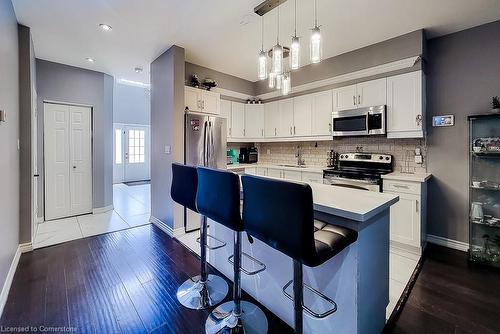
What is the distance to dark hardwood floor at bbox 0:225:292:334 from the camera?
1.73 metres

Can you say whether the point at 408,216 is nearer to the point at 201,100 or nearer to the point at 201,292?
the point at 201,292

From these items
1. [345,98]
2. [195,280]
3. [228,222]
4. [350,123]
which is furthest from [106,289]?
[345,98]

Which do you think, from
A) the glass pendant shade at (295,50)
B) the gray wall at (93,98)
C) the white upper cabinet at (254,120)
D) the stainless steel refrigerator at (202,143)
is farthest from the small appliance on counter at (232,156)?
the glass pendant shade at (295,50)

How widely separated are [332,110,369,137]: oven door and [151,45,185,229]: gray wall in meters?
2.39

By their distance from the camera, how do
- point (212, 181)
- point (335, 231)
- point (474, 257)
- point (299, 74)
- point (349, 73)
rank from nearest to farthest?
point (335, 231)
point (212, 181)
point (474, 257)
point (349, 73)
point (299, 74)

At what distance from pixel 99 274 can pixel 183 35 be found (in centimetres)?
301

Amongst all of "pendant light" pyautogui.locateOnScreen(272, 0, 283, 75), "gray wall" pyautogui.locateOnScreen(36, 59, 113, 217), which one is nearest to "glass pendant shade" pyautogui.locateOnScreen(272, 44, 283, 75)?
"pendant light" pyautogui.locateOnScreen(272, 0, 283, 75)

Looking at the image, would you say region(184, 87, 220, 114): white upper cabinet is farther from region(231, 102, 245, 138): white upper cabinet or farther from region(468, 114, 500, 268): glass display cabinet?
region(468, 114, 500, 268): glass display cabinet

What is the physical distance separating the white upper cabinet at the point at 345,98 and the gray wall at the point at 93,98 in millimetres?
4335

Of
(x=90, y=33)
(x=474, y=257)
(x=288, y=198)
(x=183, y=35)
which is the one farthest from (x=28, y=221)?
(x=474, y=257)

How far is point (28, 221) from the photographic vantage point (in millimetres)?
2896

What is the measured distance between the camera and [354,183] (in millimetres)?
3154

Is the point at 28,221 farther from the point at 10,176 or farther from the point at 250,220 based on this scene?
the point at 250,220

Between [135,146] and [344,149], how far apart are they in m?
7.73
